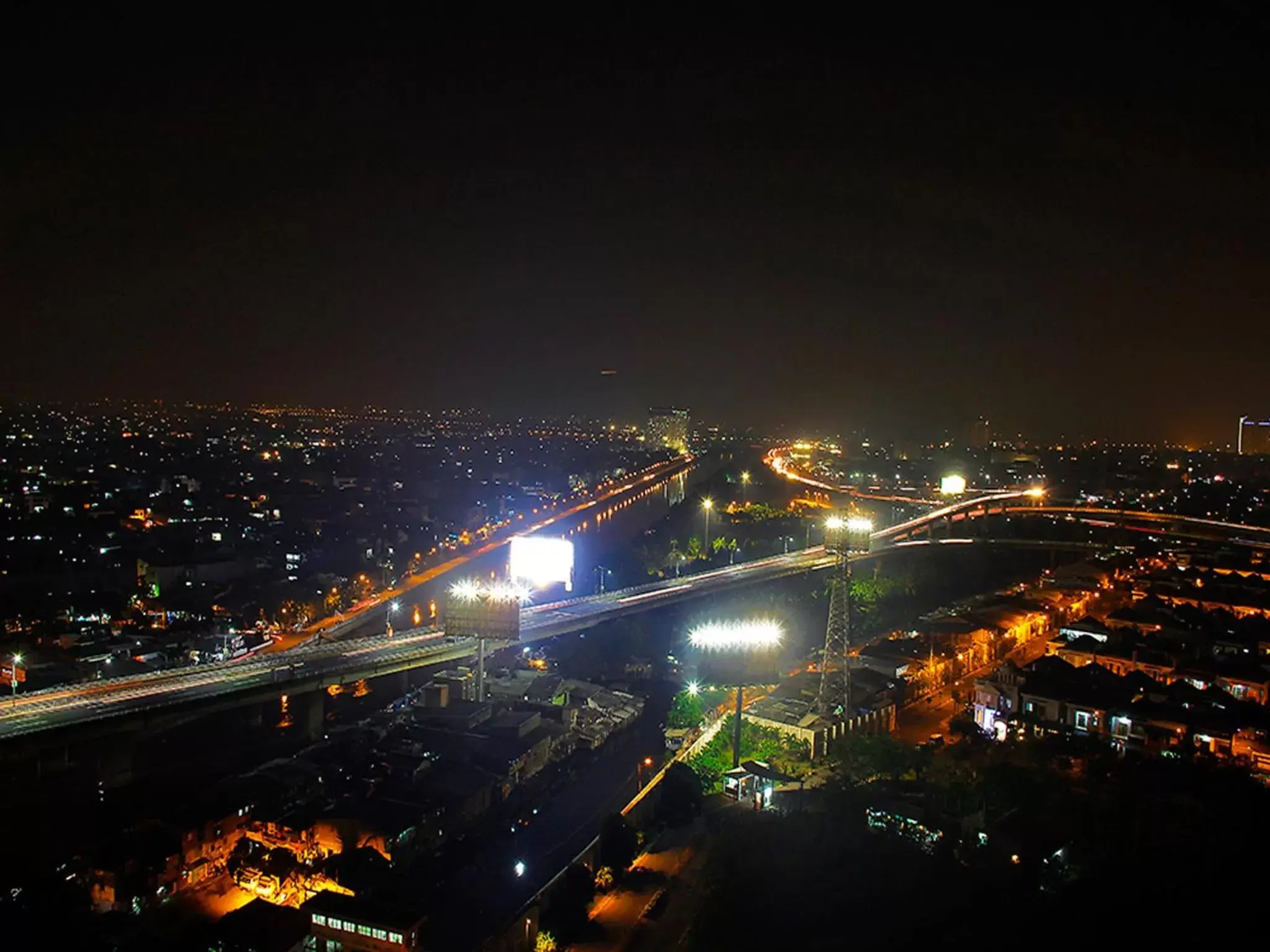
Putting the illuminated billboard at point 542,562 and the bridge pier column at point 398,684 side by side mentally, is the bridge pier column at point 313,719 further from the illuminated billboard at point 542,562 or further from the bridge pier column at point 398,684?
the illuminated billboard at point 542,562

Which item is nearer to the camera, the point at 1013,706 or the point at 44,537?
the point at 1013,706

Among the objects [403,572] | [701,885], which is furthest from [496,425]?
[701,885]

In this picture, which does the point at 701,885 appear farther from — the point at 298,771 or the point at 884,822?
the point at 298,771

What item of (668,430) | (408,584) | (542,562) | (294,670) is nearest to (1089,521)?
(542,562)

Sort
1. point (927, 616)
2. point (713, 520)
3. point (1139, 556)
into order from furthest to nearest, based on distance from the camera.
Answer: point (713, 520), point (1139, 556), point (927, 616)

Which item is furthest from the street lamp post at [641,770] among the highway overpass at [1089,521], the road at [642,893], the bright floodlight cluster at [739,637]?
the highway overpass at [1089,521]

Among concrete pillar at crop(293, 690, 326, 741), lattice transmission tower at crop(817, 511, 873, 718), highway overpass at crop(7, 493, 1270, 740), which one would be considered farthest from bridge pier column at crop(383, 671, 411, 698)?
lattice transmission tower at crop(817, 511, 873, 718)

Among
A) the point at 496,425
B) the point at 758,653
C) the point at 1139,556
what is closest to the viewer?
the point at 758,653

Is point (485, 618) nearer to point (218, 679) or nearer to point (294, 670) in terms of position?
point (294, 670)
